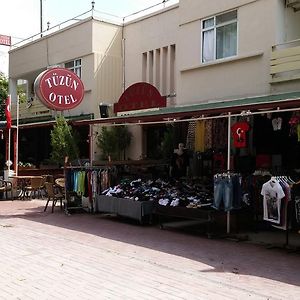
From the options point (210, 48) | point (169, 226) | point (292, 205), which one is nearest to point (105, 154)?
point (210, 48)

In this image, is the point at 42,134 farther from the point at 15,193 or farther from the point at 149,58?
the point at 149,58

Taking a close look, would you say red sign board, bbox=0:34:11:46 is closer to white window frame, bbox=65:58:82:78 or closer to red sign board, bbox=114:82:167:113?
white window frame, bbox=65:58:82:78

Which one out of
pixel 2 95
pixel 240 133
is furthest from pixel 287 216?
pixel 2 95

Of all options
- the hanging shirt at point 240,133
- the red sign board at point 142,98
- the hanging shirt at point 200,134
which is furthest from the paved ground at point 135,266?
the red sign board at point 142,98

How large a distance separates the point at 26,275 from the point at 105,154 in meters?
11.7

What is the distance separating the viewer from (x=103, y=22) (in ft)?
65.0

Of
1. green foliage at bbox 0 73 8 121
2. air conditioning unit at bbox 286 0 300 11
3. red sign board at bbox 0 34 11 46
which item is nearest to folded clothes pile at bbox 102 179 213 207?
air conditioning unit at bbox 286 0 300 11

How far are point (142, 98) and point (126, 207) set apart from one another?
12.6 ft

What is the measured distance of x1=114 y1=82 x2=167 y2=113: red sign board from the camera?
46.6ft

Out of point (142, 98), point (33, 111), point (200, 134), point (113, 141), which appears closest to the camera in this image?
point (200, 134)

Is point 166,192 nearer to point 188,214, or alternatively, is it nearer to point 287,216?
point 188,214

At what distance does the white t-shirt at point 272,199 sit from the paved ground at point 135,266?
611mm

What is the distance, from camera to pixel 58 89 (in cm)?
1630

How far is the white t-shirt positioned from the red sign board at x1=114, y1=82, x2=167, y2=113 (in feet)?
19.3
